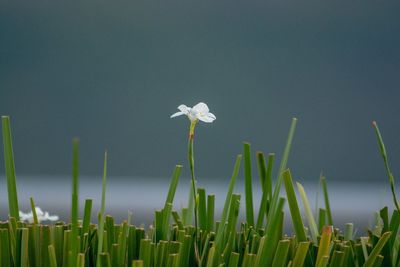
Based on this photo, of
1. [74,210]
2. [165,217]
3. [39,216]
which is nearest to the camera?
[74,210]

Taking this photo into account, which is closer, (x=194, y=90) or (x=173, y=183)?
(x=173, y=183)

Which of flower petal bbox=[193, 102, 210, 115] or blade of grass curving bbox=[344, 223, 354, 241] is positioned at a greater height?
flower petal bbox=[193, 102, 210, 115]

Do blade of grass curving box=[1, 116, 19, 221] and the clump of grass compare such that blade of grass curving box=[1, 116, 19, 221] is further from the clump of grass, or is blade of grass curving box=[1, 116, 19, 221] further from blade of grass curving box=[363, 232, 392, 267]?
Answer: blade of grass curving box=[363, 232, 392, 267]

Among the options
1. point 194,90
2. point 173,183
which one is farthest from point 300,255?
point 194,90

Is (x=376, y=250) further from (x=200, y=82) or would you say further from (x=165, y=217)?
(x=200, y=82)

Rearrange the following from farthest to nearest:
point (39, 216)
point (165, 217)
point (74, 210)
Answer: point (39, 216)
point (165, 217)
point (74, 210)

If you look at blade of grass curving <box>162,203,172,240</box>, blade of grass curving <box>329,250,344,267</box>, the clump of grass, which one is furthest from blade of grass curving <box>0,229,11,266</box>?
blade of grass curving <box>329,250,344,267</box>

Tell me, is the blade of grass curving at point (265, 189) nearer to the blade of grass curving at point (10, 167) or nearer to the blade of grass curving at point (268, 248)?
the blade of grass curving at point (268, 248)

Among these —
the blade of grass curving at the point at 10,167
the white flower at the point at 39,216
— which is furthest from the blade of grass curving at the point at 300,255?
the white flower at the point at 39,216
